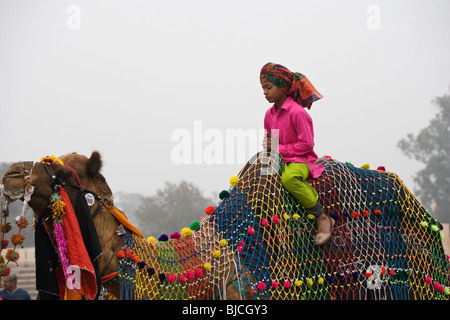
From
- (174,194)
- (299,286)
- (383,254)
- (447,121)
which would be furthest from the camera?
(447,121)

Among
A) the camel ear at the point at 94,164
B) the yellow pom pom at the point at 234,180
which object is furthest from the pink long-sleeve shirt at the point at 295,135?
the camel ear at the point at 94,164

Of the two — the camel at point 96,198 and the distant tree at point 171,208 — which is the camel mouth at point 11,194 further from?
the distant tree at point 171,208

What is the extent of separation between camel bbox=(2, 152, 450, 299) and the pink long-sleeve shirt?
0.36ft

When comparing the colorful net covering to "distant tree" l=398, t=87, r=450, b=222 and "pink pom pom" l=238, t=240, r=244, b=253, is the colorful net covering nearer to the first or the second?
"pink pom pom" l=238, t=240, r=244, b=253

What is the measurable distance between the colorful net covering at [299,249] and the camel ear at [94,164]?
57 cm

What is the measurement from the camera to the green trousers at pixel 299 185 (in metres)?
4.02

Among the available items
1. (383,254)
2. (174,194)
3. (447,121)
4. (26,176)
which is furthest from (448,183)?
(26,176)

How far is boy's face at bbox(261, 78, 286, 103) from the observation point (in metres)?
4.32

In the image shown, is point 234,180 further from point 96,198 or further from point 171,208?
point 171,208

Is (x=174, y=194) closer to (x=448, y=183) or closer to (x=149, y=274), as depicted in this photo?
(x=448, y=183)

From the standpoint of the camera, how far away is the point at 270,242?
392 centimetres

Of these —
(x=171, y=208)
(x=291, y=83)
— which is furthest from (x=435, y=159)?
(x=291, y=83)
